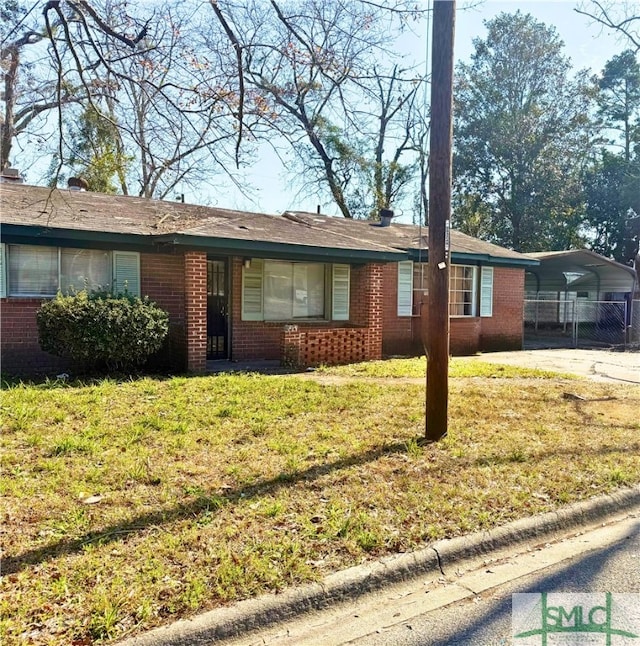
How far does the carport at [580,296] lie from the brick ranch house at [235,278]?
6.32 meters

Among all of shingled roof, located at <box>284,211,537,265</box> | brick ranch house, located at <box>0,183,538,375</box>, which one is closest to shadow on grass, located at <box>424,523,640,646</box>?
brick ranch house, located at <box>0,183,538,375</box>

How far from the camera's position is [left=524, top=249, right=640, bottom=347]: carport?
2098 centimetres

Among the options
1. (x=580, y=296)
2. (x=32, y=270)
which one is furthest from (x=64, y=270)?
(x=580, y=296)

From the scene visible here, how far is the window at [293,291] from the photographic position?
12.2m

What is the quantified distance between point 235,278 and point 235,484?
26.0ft

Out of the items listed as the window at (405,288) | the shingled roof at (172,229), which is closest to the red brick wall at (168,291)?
the shingled roof at (172,229)

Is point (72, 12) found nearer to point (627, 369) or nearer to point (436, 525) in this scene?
point (436, 525)

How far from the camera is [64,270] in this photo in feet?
33.1

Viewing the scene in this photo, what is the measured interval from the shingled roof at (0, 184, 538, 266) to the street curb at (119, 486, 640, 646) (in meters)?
6.71

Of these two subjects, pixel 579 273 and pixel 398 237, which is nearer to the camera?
pixel 398 237

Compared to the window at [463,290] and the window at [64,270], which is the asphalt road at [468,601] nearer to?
the window at [64,270]

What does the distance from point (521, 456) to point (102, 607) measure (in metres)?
4.05

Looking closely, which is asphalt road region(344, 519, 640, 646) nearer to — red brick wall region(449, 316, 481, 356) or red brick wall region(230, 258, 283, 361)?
red brick wall region(230, 258, 283, 361)

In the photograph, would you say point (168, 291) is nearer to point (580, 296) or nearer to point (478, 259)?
point (478, 259)
